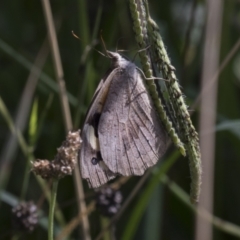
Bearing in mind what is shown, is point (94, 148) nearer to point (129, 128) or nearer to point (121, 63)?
point (129, 128)

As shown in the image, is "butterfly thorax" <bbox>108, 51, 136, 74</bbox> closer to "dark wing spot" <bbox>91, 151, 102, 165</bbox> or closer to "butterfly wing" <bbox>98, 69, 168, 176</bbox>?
"butterfly wing" <bbox>98, 69, 168, 176</bbox>

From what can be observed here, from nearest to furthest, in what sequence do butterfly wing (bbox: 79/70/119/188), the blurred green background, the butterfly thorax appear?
butterfly wing (bbox: 79/70/119/188) → the butterfly thorax → the blurred green background

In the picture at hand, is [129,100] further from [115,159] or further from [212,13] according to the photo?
[212,13]

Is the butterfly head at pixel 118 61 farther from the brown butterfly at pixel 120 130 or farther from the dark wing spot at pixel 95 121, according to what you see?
the dark wing spot at pixel 95 121

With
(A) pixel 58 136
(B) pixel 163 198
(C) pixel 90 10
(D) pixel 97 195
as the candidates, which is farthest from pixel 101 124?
(C) pixel 90 10

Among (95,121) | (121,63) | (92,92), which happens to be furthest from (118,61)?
(92,92)

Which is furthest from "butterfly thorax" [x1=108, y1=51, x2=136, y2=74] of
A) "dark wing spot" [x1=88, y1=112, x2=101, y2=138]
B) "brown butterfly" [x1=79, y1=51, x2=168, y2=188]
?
"dark wing spot" [x1=88, y1=112, x2=101, y2=138]

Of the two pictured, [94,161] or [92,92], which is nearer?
[94,161]
